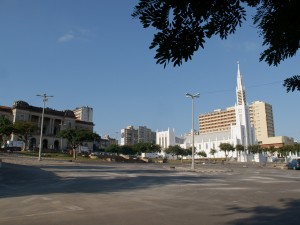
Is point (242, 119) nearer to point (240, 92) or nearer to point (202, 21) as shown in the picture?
point (240, 92)

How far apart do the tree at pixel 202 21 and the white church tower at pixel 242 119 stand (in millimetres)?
163400

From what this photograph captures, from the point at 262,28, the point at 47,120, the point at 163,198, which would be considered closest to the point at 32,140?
the point at 47,120

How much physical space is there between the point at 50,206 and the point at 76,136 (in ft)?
210

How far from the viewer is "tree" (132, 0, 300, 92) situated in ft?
8.95

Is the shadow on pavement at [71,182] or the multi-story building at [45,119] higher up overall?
the multi-story building at [45,119]

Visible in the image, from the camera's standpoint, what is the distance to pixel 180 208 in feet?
34.1

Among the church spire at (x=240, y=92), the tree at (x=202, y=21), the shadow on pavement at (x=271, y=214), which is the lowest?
the shadow on pavement at (x=271, y=214)

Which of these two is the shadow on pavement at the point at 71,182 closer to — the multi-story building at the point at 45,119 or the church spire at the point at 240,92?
the multi-story building at the point at 45,119

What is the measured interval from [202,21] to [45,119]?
13106 cm

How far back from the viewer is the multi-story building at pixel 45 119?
117 metres

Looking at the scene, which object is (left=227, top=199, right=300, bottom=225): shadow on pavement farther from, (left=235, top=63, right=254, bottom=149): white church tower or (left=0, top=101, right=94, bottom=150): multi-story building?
(left=235, top=63, right=254, bottom=149): white church tower

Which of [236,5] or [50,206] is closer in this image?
[236,5]

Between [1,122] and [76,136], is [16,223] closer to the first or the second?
[76,136]

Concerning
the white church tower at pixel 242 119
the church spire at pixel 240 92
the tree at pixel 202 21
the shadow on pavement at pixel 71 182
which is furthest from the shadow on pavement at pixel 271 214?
the church spire at pixel 240 92
